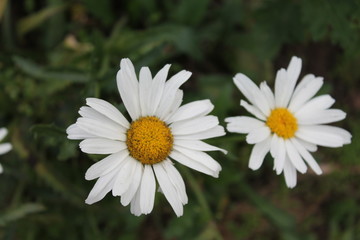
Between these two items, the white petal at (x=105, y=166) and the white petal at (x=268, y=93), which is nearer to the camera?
the white petal at (x=105, y=166)

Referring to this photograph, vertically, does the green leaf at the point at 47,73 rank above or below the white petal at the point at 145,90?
above

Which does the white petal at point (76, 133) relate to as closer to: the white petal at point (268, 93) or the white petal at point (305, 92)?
the white petal at point (268, 93)

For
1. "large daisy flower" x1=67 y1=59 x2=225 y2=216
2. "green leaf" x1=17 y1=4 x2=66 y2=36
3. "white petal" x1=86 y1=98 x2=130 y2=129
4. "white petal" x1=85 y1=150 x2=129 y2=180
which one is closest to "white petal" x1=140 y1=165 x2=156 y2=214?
"large daisy flower" x1=67 y1=59 x2=225 y2=216

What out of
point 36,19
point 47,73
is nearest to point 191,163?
point 47,73

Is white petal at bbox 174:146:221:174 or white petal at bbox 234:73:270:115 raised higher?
white petal at bbox 234:73:270:115

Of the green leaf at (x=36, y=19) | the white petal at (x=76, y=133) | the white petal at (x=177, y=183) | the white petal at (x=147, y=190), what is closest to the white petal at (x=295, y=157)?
the white petal at (x=177, y=183)

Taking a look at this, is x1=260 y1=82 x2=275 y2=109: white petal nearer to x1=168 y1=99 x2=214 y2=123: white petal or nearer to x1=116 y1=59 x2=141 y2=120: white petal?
x1=168 y1=99 x2=214 y2=123: white petal
